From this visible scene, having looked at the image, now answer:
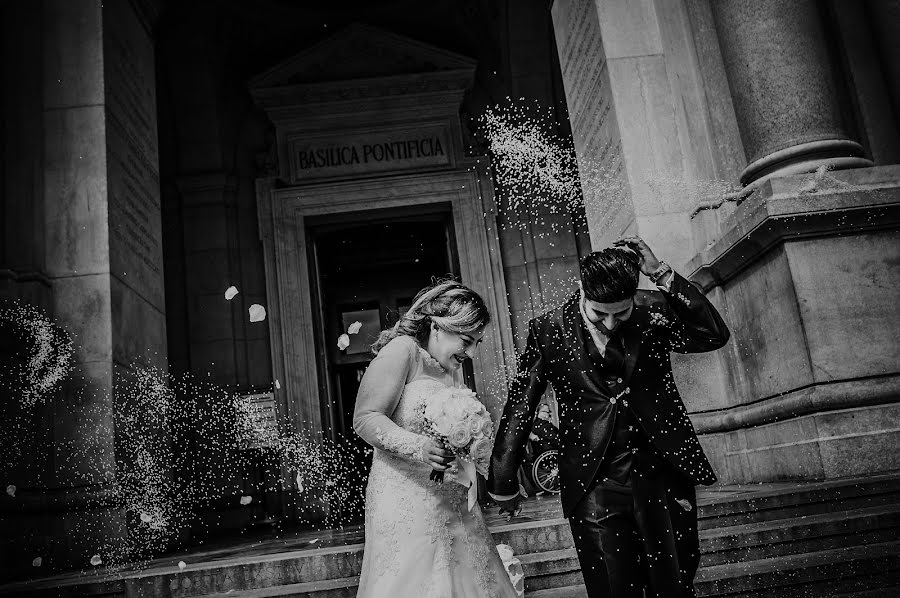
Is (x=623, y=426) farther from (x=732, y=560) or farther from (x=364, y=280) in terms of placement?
(x=364, y=280)

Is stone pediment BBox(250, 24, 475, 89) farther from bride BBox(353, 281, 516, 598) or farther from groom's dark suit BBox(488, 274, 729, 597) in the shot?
groom's dark suit BBox(488, 274, 729, 597)

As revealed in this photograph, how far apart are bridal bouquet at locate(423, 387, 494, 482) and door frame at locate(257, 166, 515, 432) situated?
26.4 ft

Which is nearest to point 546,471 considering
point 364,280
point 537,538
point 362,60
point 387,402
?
point 537,538

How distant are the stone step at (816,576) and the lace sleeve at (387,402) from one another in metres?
2.04

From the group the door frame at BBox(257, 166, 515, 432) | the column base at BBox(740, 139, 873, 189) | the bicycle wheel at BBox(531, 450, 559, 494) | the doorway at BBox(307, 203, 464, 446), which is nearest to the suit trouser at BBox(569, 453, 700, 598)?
the column base at BBox(740, 139, 873, 189)

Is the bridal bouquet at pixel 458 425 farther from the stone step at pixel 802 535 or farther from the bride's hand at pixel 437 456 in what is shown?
the stone step at pixel 802 535

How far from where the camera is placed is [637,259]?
2709mm

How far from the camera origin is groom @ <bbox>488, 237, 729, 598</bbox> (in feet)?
8.44

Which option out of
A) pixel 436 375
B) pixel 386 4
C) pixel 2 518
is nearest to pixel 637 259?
pixel 436 375

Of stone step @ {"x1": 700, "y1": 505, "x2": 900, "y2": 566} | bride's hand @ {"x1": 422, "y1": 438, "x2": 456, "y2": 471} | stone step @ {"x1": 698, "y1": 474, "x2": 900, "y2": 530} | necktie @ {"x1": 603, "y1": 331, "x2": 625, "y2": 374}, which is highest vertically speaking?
necktie @ {"x1": 603, "y1": 331, "x2": 625, "y2": 374}

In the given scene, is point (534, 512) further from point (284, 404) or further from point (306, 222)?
point (306, 222)

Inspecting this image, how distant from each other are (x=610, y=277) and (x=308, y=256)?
31.0ft

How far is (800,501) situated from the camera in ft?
14.4

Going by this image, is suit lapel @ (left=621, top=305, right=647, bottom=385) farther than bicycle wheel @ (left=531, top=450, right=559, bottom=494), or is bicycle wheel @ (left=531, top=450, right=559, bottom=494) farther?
bicycle wheel @ (left=531, top=450, right=559, bottom=494)
